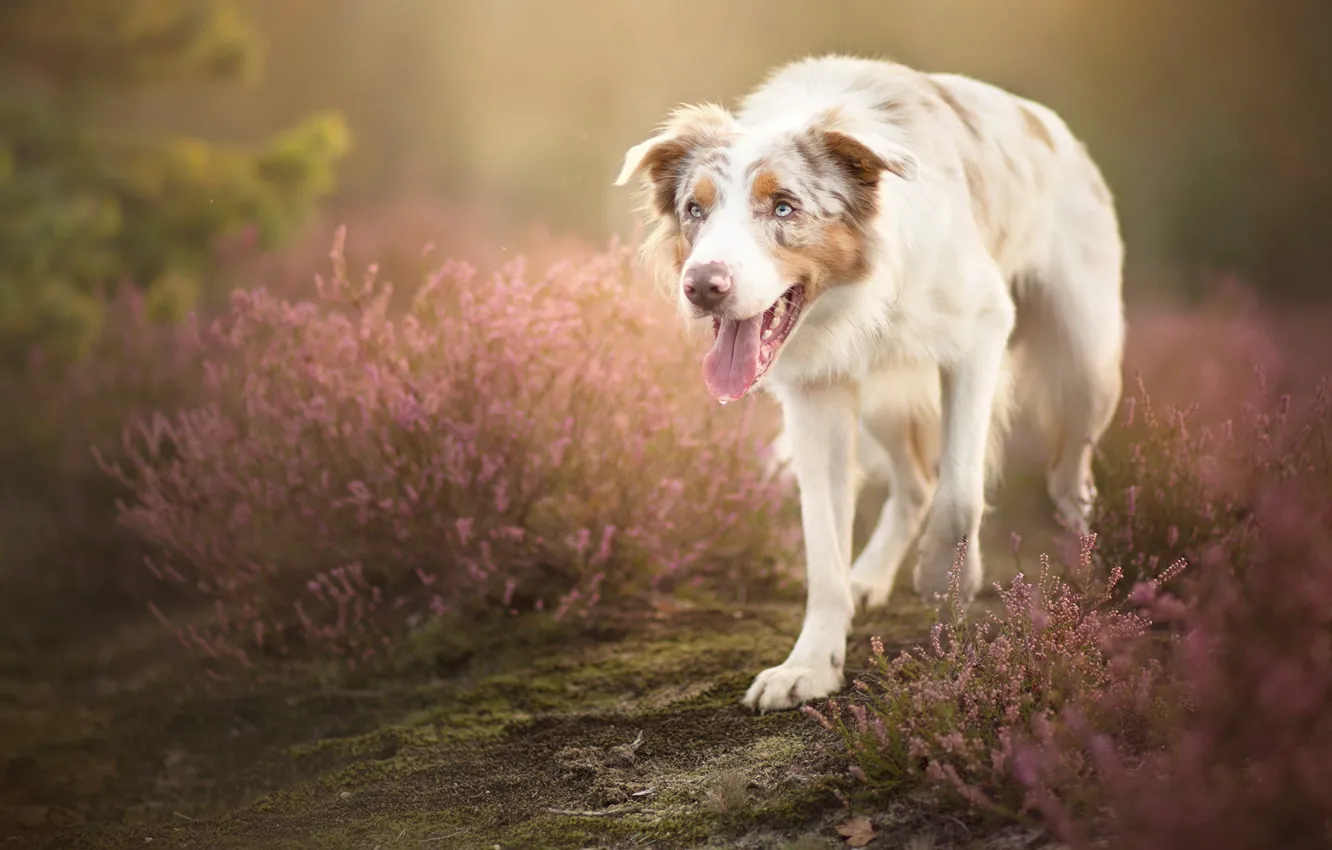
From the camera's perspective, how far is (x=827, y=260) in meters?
2.96

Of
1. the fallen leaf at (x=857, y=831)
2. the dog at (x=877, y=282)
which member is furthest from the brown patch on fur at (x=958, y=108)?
the fallen leaf at (x=857, y=831)

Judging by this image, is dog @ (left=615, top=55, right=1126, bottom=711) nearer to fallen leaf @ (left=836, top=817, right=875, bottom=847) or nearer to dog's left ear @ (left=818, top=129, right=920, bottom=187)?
dog's left ear @ (left=818, top=129, right=920, bottom=187)

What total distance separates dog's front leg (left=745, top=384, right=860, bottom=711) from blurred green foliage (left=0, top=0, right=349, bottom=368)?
373 cm

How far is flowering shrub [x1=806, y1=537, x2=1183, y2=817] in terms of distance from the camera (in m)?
2.25

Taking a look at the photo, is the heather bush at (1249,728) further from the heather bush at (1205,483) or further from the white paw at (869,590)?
the white paw at (869,590)

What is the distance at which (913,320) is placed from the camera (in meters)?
3.21

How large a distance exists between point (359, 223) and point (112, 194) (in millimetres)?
1659

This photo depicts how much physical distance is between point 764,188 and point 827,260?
0.25 meters

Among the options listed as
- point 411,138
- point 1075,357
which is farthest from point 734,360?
point 411,138

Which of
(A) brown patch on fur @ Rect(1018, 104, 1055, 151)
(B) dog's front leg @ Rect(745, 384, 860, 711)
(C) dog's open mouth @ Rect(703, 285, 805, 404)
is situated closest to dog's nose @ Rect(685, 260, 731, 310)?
(C) dog's open mouth @ Rect(703, 285, 805, 404)

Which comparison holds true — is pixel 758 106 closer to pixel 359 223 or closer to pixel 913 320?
pixel 913 320

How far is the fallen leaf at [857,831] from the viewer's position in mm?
2316

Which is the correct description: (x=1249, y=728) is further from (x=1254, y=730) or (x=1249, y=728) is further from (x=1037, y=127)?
(x=1037, y=127)

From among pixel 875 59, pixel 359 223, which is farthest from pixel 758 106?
pixel 359 223
